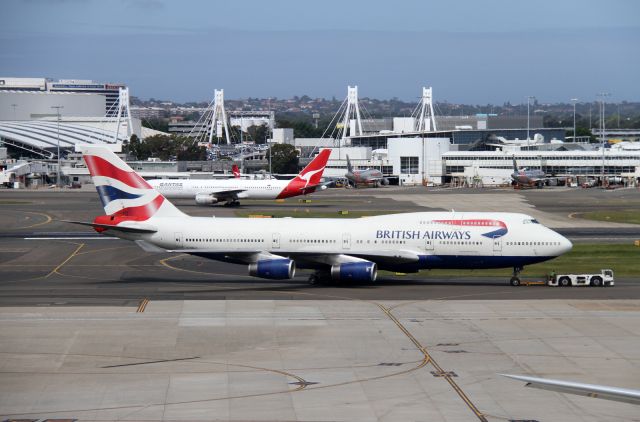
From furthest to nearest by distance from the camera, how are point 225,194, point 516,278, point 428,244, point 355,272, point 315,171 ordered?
point 225,194
point 315,171
point 516,278
point 428,244
point 355,272

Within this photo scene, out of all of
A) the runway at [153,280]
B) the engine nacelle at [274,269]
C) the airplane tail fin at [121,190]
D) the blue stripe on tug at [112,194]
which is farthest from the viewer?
the blue stripe on tug at [112,194]

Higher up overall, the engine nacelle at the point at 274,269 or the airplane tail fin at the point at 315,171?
the airplane tail fin at the point at 315,171

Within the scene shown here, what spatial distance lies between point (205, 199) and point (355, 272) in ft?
216

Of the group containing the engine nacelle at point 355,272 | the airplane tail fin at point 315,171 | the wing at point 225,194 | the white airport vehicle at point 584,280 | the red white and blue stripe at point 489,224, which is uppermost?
the airplane tail fin at point 315,171

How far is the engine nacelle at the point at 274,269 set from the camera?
50750mm

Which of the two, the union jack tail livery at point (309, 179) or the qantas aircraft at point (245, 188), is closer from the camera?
the union jack tail livery at point (309, 179)

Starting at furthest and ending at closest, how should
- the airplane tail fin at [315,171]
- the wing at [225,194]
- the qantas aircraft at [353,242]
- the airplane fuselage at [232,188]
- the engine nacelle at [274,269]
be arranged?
the airplane fuselage at [232,188], the wing at [225,194], the airplane tail fin at [315,171], the qantas aircraft at [353,242], the engine nacelle at [274,269]

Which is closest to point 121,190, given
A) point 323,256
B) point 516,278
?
point 323,256

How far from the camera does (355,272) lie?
51.3 metres

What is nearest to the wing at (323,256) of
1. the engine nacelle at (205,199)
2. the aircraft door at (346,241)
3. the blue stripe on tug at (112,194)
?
the aircraft door at (346,241)

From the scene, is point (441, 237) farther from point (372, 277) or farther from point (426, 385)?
point (426, 385)

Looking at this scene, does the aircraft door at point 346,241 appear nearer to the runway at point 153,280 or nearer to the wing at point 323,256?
the wing at point 323,256

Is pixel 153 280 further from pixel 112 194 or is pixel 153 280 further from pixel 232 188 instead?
pixel 232 188

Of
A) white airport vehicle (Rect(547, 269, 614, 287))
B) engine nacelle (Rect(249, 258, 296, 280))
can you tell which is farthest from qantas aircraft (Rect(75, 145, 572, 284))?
white airport vehicle (Rect(547, 269, 614, 287))
